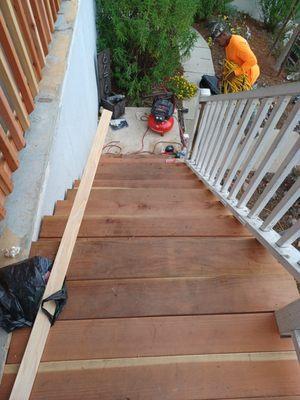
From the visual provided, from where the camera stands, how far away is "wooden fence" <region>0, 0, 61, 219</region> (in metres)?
1.07

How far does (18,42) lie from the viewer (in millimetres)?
1202

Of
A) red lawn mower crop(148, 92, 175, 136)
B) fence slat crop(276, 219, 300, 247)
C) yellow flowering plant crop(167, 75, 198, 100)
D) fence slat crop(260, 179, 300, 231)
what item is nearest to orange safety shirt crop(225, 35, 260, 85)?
yellow flowering plant crop(167, 75, 198, 100)

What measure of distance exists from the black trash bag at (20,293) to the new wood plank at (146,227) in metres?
0.37

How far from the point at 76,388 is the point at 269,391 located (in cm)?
61

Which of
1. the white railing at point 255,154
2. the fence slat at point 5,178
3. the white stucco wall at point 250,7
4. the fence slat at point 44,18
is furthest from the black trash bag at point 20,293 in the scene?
the white stucco wall at point 250,7

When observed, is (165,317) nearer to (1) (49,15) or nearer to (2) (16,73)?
(2) (16,73)

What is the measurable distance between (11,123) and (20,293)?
66 centimetres

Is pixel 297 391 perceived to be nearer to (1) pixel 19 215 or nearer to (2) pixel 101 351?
(2) pixel 101 351

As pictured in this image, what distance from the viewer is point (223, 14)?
6.04 meters

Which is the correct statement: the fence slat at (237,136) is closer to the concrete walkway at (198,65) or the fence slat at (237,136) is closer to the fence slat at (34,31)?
the fence slat at (34,31)

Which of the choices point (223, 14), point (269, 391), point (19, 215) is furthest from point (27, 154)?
point (223, 14)

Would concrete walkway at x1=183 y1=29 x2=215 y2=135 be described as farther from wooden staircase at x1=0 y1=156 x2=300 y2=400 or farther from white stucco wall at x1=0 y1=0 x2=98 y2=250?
wooden staircase at x1=0 y1=156 x2=300 y2=400

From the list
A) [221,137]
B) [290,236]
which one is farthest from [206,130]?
[290,236]

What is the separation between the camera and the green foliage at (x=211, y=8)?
18.6 feet
